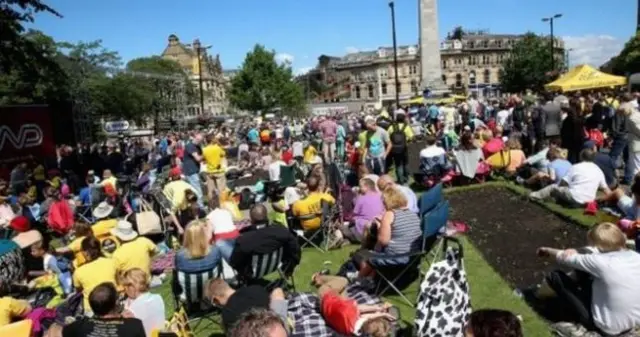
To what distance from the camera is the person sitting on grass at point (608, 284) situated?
14.2 ft

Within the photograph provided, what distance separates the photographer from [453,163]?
12156 millimetres

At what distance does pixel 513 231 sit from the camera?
8.20 metres

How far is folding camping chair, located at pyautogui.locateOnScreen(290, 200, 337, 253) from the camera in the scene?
8.04m

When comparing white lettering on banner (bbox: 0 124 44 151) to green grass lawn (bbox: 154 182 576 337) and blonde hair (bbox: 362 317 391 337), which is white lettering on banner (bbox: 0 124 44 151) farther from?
blonde hair (bbox: 362 317 391 337)

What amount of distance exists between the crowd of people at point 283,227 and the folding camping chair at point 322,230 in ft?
0.07

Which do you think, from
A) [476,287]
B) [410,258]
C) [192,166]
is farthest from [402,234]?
[192,166]

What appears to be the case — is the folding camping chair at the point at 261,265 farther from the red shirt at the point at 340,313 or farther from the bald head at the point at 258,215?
the red shirt at the point at 340,313

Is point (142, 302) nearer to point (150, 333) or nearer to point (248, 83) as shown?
point (150, 333)

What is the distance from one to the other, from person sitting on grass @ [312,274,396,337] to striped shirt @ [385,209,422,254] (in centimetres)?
90

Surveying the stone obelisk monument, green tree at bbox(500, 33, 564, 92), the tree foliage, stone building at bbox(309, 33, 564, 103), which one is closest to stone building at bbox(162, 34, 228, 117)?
stone building at bbox(309, 33, 564, 103)

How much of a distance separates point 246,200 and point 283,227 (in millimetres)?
6299

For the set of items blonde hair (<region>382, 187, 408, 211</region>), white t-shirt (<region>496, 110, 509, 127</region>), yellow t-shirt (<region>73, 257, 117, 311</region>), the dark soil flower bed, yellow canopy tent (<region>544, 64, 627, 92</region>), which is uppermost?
yellow canopy tent (<region>544, 64, 627, 92</region>)

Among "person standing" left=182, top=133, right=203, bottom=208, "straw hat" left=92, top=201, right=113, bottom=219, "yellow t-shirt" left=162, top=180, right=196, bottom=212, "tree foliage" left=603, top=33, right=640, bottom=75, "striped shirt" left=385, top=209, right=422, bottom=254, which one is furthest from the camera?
"tree foliage" left=603, top=33, right=640, bottom=75

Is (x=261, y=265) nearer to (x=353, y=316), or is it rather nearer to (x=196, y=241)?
(x=196, y=241)
